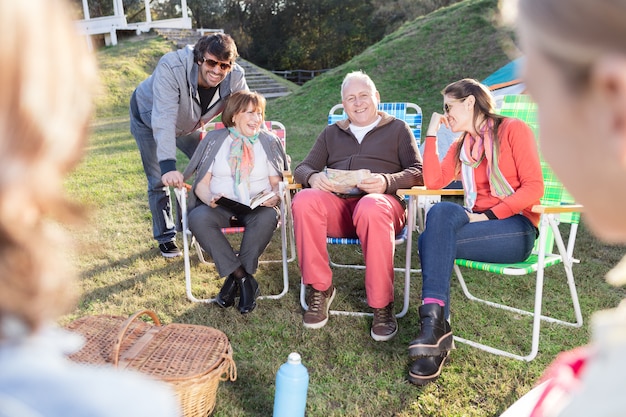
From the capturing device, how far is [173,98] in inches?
135

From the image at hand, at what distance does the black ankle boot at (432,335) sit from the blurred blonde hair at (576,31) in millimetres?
1998

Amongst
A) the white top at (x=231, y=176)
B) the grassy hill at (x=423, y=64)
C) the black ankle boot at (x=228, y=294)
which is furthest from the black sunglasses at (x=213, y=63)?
the grassy hill at (x=423, y=64)

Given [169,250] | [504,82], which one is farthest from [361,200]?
[504,82]

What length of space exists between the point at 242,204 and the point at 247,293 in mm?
550

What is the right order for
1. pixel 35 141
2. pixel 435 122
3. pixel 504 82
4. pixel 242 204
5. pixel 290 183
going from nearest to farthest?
pixel 35 141 < pixel 435 122 < pixel 242 204 < pixel 290 183 < pixel 504 82

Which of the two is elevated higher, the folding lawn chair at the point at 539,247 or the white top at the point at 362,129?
the white top at the point at 362,129

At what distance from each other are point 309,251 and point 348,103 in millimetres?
994

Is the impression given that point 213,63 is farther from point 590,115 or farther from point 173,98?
point 590,115

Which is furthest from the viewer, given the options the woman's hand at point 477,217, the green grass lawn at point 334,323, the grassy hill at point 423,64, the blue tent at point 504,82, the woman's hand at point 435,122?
the grassy hill at point 423,64

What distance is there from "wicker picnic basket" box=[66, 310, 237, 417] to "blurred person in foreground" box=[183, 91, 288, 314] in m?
0.83

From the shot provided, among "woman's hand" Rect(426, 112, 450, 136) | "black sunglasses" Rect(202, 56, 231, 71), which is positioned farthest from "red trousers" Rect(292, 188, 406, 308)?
"black sunglasses" Rect(202, 56, 231, 71)

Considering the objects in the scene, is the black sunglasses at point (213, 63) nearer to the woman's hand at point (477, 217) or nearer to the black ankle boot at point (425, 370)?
the woman's hand at point (477, 217)

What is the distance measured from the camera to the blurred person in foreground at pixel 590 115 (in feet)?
1.73

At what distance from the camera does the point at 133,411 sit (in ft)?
1.78
